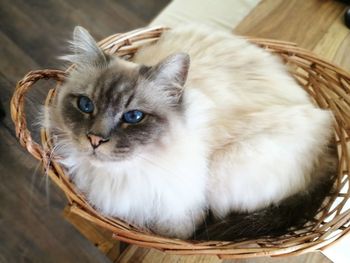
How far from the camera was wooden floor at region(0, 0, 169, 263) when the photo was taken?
1476 mm

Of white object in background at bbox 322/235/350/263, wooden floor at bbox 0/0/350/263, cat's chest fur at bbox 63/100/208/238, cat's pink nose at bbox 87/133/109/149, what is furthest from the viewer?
wooden floor at bbox 0/0/350/263

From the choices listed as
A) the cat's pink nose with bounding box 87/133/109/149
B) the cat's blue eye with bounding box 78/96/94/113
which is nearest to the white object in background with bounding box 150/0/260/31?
the cat's blue eye with bounding box 78/96/94/113

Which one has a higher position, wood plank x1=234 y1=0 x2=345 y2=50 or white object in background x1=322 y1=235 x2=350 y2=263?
wood plank x1=234 y1=0 x2=345 y2=50

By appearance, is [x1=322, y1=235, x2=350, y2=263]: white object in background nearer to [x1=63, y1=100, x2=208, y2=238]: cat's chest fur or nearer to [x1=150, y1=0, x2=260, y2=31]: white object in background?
[x1=63, y1=100, x2=208, y2=238]: cat's chest fur

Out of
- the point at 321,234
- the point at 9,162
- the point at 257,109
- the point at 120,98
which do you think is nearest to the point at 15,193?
the point at 9,162

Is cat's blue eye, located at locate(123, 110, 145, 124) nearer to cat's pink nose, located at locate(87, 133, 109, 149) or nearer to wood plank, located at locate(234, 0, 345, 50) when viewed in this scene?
cat's pink nose, located at locate(87, 133, 109, 149)

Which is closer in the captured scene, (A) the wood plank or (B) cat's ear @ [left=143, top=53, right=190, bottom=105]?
(B) cat's ear @ [left=143, top=53, right=190, bottom=105]

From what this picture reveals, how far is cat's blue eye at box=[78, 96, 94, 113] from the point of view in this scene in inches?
34.6

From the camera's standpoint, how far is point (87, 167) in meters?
0.96

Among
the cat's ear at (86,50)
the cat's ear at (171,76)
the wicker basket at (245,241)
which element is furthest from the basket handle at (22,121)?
the cat's ear at (171,76)

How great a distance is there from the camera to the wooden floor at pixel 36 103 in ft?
4.84

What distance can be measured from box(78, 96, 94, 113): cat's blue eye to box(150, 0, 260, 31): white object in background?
0.91 meters

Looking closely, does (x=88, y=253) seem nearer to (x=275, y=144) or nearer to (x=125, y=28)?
(x=275, y=144)

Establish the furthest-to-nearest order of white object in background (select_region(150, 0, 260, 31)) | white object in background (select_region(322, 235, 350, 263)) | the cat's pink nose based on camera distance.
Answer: white object in background (select_region(150, 0, 260, 31))
white object in background (select_region(322, 235, 350, 263))
the cat's pink nose
